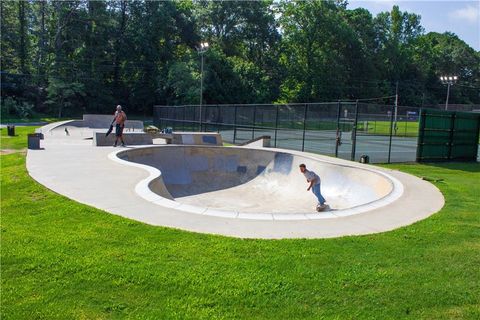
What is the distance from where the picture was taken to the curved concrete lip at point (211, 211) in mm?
6734

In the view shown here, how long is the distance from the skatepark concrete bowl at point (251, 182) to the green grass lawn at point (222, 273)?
5.98 feet

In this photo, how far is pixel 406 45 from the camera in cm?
9338

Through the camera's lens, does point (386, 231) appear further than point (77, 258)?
Yes

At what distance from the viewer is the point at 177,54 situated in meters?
65.3

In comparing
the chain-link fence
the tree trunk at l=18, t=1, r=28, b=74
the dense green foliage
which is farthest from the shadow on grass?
the tree trunk at l=18, t=1, r=28, b=74

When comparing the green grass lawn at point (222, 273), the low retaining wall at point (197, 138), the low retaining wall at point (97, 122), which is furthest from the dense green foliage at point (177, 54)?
the green grass lawn at point (222, 273)

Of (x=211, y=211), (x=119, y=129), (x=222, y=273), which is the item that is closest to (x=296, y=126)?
(x=119, y=129)

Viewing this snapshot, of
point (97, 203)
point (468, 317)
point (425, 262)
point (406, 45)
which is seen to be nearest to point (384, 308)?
point (468, 317)

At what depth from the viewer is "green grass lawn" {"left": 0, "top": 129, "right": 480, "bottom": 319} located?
160 inches

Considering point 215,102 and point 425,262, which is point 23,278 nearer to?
point 425,262

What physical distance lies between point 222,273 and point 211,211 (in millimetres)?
2994

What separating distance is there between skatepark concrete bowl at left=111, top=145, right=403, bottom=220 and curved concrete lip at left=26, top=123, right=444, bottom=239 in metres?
0.10

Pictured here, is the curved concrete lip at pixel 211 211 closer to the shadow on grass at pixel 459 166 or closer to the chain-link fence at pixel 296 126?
the shadow on grass at pixel 459 166

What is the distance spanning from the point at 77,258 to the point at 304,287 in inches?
111
